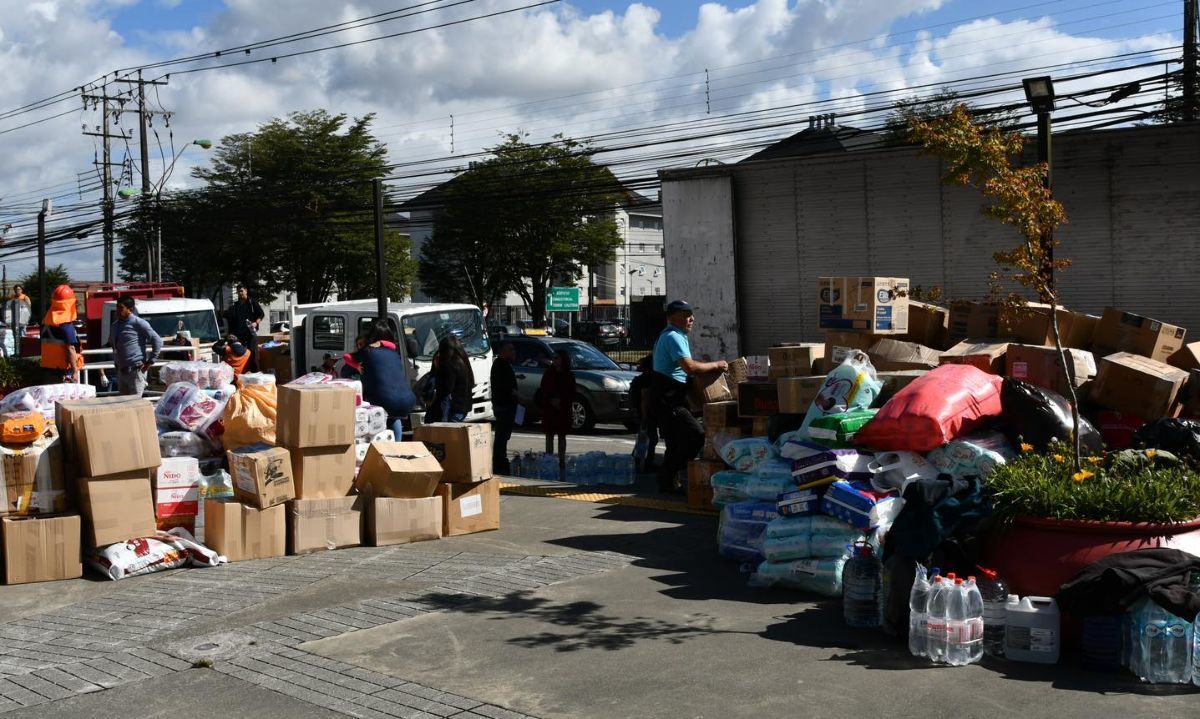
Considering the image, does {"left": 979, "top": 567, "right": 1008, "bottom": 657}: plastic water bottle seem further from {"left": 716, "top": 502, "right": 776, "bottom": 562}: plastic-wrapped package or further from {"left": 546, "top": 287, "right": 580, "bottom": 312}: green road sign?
{"left": 546, "top": 287, "right": 580, "bottom": 312}: green road sign

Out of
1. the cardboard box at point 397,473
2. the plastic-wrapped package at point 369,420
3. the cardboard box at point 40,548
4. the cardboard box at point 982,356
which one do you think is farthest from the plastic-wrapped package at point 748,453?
the cardboard box at point 40,548

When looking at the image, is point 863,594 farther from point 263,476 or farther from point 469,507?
point 263,476

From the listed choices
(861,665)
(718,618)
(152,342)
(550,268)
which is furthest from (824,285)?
(550,268)

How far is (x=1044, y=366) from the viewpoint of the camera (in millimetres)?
9109

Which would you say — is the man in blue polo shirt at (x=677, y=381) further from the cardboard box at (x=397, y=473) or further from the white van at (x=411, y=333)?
the white van at (x=411, y=333)

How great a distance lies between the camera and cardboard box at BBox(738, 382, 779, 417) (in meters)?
9.95

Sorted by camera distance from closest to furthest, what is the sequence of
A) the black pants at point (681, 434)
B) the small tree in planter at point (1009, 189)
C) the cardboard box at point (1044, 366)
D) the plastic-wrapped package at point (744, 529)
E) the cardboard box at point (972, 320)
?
1. the small tree in planter at point (1009, 189)
2. the plastic-wrapped package at point (744, 529)
3. the cardboard box at point (1044, 366)
4. the cardboard box at point (972, 320)
5. the black pants at point (681, 434)

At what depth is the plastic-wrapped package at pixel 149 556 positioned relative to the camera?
26.4ft

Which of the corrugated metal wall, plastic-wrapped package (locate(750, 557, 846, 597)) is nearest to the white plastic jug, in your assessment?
plastic-wrapped package (locate(750, 557, 846, 597))

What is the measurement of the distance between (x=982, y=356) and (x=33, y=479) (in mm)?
7559

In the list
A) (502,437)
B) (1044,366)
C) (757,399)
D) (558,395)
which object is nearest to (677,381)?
(757,399)

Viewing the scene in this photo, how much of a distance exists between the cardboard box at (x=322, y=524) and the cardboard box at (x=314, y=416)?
1.54 feet

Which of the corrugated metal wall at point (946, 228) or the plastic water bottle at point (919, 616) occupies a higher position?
the corrugated metal wall at point (946, 228)

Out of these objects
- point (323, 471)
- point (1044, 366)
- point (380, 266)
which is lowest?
point (323, 471)
